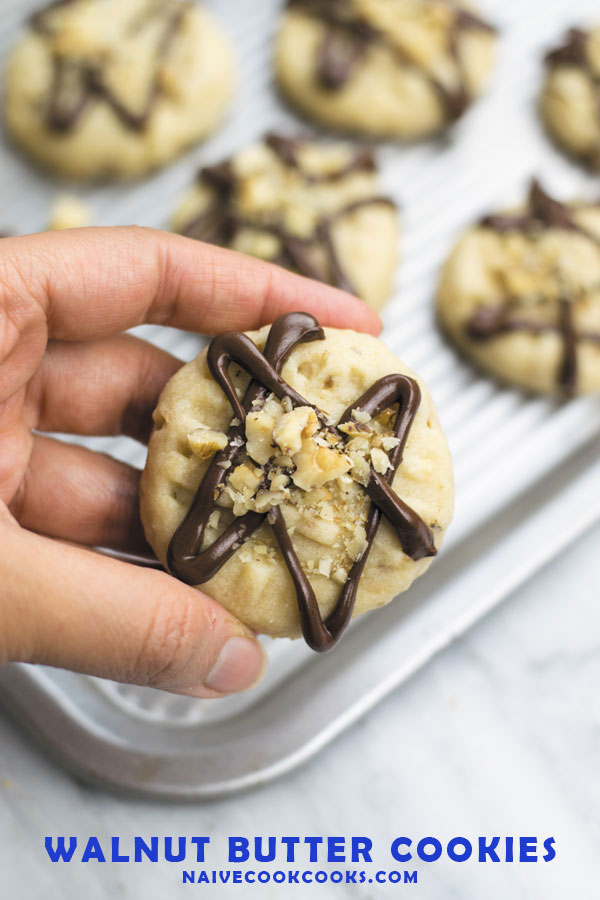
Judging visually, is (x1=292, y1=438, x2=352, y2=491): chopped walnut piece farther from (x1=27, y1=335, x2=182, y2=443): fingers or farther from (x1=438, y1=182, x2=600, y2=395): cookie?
(x1=438, y1=182, x2=600, y2=395): cookie

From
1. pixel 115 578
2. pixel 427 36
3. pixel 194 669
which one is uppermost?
pixel 427 36

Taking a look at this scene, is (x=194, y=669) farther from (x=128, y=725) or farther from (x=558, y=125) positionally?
(x=558, y=125)

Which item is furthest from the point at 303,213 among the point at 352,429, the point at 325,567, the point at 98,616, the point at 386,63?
the point at 98,616

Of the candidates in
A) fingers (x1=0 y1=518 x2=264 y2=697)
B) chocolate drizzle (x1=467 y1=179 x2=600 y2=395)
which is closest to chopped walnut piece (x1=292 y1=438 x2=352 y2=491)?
fingers (x1=0 y1=518 x2=264 y2=697)

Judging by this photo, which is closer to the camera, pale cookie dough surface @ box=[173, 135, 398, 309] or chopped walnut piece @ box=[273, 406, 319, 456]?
chopped walnut piece @ box=[273, 406, 319, 456]

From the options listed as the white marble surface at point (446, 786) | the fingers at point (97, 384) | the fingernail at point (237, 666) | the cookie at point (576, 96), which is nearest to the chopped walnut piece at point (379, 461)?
the fingernail at point (237, 666)

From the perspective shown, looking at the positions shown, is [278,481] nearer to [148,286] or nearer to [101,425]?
[148,286]

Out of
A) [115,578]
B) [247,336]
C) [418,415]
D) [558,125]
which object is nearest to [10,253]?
[247,336]
